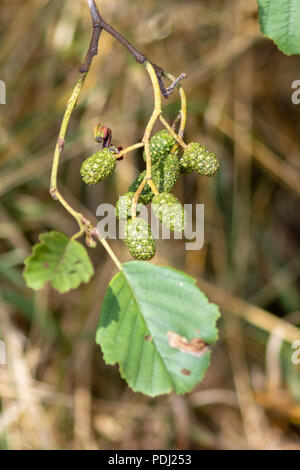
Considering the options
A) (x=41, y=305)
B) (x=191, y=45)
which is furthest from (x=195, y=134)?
(x=41, y=305)

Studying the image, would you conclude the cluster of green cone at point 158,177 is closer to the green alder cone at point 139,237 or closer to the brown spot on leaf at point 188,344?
the green alder cone at point 139,237

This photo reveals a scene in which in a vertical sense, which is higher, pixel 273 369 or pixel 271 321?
pixel 271 321

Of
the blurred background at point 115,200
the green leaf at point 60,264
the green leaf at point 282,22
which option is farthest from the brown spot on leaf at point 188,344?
the blurred background at point 115,200

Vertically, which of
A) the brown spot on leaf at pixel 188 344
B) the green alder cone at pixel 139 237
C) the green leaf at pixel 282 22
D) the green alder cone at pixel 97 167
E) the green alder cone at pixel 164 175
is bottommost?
the brown spot on leaf at pixel 188 344

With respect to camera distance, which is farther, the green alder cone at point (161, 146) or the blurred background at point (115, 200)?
the blurred background at point (115, 200)

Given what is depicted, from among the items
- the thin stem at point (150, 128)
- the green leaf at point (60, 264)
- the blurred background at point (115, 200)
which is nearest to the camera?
the thin stem at point (150, 128)
